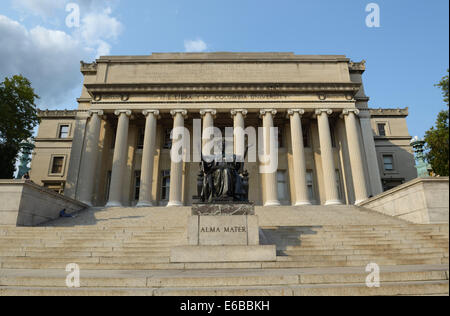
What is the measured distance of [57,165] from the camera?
31.7 m

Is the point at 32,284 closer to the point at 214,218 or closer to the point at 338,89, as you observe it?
the point at 214,218

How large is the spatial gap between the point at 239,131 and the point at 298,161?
5895mm

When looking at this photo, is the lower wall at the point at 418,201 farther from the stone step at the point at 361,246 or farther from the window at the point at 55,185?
the window at the point at 55,185

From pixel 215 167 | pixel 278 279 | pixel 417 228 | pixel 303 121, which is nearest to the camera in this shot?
pixel 278 279

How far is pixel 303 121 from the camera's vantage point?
1156 inches

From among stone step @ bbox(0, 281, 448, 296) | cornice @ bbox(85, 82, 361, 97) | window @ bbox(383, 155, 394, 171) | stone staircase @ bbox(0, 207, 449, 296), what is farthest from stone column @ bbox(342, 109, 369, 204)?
stone step @ bbox(0, 281, 448, 296)

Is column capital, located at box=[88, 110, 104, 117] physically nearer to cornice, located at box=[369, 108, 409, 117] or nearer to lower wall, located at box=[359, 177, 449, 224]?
lower wall, located at box=[359, 177, 449, 224]

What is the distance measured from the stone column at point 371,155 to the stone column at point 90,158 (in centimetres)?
2524

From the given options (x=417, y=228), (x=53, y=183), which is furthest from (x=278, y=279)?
(x=53, y=183)

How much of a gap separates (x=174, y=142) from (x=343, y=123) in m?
16.4

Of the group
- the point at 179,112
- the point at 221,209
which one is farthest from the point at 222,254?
the point at 179,112

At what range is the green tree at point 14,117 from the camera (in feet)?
74.9

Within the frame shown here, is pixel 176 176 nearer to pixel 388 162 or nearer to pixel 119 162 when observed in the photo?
pixel 119 162

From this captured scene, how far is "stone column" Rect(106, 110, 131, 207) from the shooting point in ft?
78.6
